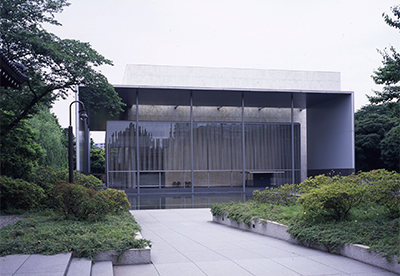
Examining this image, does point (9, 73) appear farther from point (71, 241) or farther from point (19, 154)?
point (19, 154)

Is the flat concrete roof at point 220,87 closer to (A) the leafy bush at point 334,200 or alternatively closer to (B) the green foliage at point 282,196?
(B) the green foliage at point 282,196

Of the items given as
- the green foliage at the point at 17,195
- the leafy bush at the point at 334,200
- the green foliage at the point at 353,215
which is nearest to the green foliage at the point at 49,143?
the green foliage at the point at 17,195

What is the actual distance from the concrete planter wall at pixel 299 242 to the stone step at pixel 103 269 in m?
4.18

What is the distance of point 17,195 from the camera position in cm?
1331

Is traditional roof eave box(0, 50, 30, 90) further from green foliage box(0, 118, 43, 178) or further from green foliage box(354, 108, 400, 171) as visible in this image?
green foliage box(354, 108, 400, 171)

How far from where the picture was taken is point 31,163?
17109mm

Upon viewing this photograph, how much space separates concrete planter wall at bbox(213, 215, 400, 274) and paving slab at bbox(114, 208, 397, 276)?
109 mm

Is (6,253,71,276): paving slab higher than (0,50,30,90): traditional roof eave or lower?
lower

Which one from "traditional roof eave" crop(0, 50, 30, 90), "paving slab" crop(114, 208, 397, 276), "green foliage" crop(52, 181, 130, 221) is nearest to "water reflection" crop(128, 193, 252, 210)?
"paving slab" crop(114, 208, 397, 276)

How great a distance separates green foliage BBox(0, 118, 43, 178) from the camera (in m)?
15.9

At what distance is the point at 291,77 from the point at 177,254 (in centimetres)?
3298

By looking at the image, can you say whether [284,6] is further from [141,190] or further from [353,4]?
[141,190]

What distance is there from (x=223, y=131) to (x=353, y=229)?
2552cm

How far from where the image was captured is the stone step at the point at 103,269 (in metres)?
5.79
